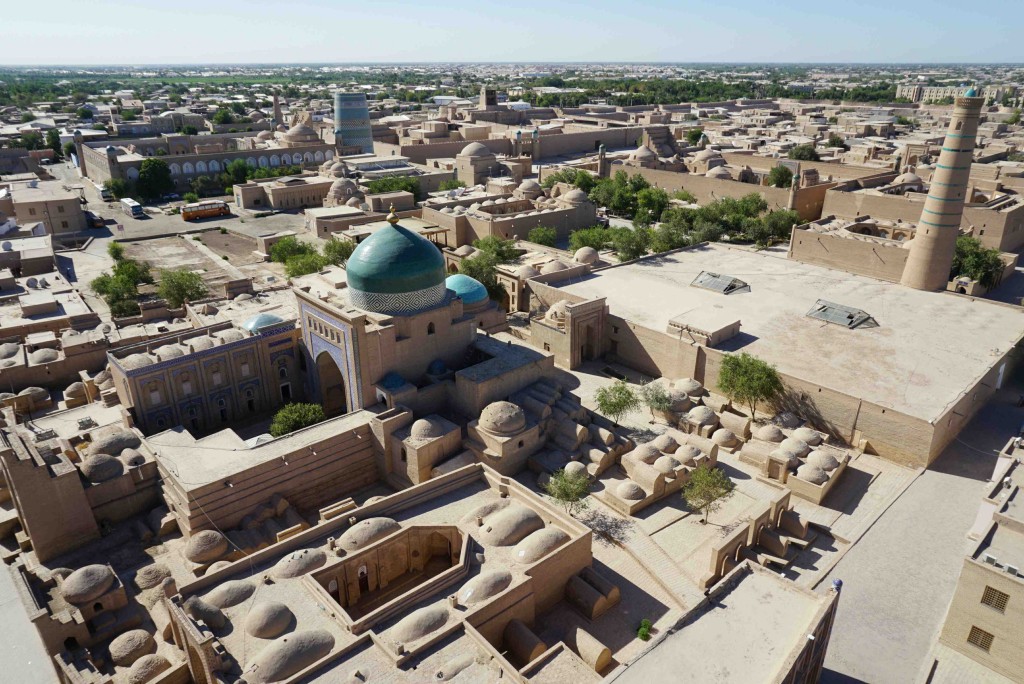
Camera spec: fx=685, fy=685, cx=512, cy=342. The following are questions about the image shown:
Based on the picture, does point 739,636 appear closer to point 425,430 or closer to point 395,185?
point 425,430

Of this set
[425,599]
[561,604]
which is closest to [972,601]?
[561,604]

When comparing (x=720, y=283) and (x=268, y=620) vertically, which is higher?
(x=720, y=283)

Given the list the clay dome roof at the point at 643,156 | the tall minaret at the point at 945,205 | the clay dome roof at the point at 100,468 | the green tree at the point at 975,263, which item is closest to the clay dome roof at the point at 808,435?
the tall minaret at the point at 945,205

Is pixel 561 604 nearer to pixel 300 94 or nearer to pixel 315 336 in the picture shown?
pixel 315 336

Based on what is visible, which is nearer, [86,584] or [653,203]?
[86,584]

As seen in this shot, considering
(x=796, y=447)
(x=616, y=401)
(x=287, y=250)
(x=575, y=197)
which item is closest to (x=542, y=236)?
(x=575, y=197)

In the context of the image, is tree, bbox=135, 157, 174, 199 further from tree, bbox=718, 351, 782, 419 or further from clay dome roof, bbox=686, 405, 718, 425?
clay dome roof, bbox=686, 405, 718, 425

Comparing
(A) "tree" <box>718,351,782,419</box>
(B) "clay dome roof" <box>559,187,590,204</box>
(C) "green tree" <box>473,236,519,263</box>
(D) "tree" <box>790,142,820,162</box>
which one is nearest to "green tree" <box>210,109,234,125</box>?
(B) "clay dome roof" <box>559,187,590,204</box>
